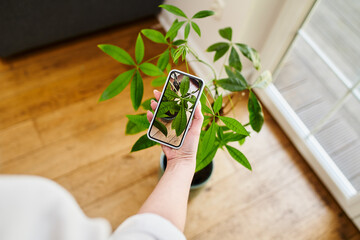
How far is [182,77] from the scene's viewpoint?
2.48 ft

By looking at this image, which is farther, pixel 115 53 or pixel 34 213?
pixel 115 53

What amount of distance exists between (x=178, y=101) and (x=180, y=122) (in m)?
0.05

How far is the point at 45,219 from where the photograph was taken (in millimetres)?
532

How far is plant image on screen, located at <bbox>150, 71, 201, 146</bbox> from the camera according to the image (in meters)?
0.74

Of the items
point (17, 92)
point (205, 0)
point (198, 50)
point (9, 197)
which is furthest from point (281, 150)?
point (17, 92)

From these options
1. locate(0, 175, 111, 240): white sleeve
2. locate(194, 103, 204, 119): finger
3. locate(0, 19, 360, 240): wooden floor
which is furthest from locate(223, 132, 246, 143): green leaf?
locate(0, 19, 360, 240): wooden floor

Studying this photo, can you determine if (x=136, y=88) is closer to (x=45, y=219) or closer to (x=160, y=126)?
(x=160, y=126)

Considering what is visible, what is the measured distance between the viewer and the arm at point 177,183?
2.33ft

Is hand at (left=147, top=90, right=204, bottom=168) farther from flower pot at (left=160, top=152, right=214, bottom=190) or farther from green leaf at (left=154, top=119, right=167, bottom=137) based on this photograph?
flower pot at (left=160, top=152, right=214, bottom=190)

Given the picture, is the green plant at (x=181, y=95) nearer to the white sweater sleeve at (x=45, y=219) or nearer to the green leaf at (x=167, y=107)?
the green leaf at (x=167, y=107)

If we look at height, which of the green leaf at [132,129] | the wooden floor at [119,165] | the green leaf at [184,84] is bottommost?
the wooden floor at [119,165]

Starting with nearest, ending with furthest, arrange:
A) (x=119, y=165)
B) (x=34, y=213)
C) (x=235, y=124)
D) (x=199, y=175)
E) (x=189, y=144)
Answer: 1. (x=34, y=213)
2. (x=235, y=124)
3. (x=189, y=144)
4. (x=199, y=175)
5. (x=119, y=165)

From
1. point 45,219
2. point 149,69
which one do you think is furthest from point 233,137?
point 45,219

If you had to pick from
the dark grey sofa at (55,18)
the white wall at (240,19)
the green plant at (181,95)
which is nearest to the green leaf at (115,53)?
the green plant at (181,95)
